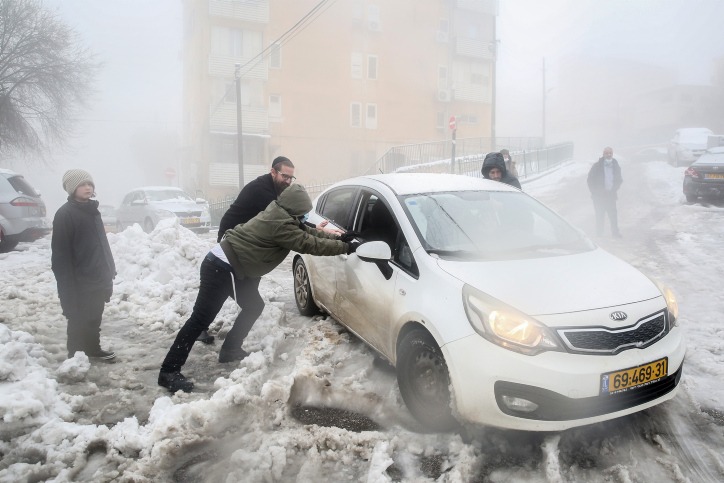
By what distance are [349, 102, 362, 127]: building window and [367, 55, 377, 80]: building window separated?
7.17 ft

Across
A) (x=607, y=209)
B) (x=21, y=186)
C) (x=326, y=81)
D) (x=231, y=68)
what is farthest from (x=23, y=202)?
(x=326, y=81)

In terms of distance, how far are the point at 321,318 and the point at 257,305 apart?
1.06 meters

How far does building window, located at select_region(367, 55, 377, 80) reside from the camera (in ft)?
112

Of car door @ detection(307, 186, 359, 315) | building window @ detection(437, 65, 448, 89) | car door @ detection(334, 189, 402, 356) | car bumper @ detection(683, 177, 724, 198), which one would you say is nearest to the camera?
car door @ detection(334, 189, 402, 356)

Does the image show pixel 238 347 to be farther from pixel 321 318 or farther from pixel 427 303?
pixel 427 303

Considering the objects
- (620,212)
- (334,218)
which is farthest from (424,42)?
(334,218)

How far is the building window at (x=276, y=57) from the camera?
3148 cm

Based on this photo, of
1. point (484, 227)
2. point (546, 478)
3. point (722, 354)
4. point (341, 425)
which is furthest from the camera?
point (722, 354)

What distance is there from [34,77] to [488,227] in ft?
72.9

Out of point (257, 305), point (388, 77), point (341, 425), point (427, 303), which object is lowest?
point (341, 425)

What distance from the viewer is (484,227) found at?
3.90 m

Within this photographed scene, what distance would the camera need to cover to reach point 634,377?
2799 millimetres

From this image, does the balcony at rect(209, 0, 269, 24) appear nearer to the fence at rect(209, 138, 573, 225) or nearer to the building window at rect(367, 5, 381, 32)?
the building window at rect(367, 5, 381, 32)

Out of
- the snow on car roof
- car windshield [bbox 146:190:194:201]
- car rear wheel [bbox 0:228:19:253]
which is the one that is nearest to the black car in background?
the snow on car roof
